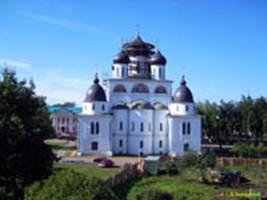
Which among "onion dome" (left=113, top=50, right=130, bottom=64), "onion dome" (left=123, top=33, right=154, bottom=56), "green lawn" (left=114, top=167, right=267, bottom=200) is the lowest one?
"green lawn" (left=114, top=167, right=267, bottom=200)

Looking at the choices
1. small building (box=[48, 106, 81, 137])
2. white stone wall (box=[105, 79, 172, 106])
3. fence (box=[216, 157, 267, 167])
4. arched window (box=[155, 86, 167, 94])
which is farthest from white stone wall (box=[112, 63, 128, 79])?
small building (box=[48, 106, 81, 137])

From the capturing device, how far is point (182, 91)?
4659 centimetres

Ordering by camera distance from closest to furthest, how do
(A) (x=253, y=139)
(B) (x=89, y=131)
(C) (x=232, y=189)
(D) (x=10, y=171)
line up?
1. (D) (x=10, y=171)
2. (C) (x=232, y=189)
3. (B) (x=89, y=131)
4. (A) (x=253, y=139)

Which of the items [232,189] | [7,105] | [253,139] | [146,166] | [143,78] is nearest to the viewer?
[7,105]

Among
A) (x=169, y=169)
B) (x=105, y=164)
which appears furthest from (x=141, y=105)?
(x=169, y=169)

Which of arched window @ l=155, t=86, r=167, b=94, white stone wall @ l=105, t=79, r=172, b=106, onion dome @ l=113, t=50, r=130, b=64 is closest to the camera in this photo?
white stone wall @ l=105, t=79, r=172, b=106

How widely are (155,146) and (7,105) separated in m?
25.3

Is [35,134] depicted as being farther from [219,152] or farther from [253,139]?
[253,139]

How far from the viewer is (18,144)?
77.9 ft

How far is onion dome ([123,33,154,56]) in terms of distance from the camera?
2039 inches

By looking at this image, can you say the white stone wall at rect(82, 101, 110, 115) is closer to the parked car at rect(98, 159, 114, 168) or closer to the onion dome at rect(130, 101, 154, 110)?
the onion dome at rect(130, 101, 154, 110)

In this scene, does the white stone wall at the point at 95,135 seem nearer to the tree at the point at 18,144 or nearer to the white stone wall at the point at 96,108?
the white stone wall at the point at 96,108

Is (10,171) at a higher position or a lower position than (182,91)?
lower

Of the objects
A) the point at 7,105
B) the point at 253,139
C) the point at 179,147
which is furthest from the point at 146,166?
the point at 253,139
